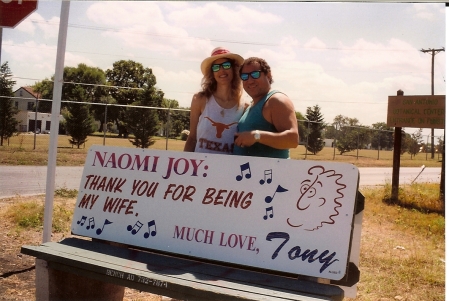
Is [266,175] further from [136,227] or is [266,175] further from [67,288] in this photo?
[67,288]

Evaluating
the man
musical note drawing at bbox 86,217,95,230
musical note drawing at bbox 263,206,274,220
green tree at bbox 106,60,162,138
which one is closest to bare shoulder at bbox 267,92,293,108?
the man

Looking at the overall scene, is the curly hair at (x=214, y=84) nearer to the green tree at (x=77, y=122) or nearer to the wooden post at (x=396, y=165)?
the wooden post at (x=396, y=165)

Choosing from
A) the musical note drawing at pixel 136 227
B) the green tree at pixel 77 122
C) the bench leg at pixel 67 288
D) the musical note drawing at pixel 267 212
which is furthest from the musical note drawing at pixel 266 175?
the green tree at pixel 77 122

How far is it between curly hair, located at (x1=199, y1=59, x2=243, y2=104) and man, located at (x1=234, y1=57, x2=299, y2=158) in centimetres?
21

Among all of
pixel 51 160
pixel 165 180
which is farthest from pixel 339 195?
pixel 51 160

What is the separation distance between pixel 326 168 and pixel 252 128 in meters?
0.53

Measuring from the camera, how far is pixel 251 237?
96.3 inches

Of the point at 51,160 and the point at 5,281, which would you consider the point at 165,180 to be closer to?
the point at 51,160

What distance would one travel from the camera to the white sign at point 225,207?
2291 mm

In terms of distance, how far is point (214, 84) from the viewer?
302 cm

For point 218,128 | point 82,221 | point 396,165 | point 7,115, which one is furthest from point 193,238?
point 7,115

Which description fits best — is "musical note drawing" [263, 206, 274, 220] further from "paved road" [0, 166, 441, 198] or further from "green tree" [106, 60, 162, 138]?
"green tree" [106, 60, 162, 138]

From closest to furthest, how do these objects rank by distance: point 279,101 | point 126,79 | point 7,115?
point 279,101 → point 7,115 → point 126,79

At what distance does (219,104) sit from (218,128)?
6.9 inches
